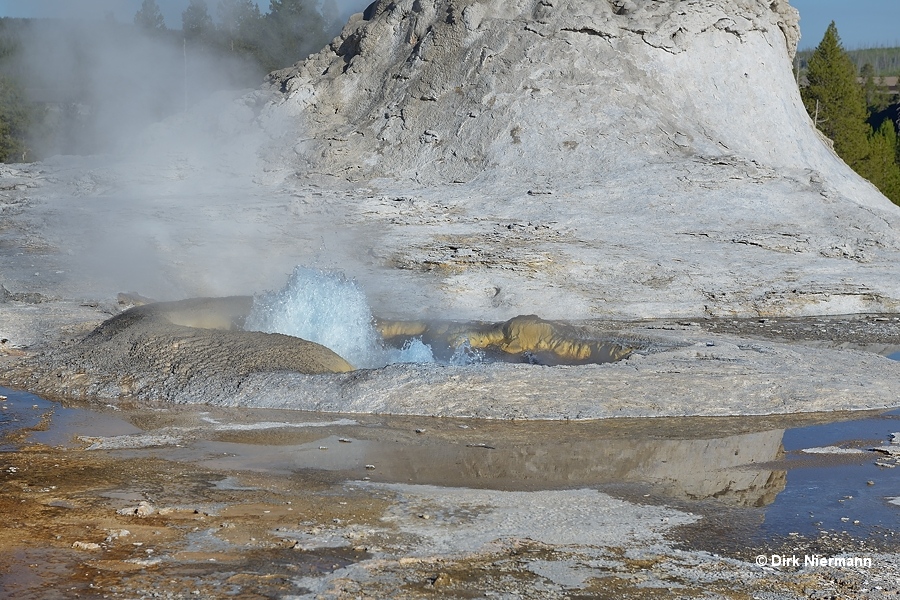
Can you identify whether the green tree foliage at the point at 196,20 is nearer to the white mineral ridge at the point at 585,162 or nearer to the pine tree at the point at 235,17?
the pine tree at the point at 235,17

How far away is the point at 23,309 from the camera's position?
8367mm

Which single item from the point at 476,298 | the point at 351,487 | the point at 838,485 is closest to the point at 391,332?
the point at 476,298

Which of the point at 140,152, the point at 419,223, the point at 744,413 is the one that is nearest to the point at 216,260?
the point at 419,223

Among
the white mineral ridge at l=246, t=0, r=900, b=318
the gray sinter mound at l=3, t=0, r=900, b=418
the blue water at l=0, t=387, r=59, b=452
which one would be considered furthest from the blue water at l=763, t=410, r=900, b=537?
the white mineral ridge at l=246, t=0, r=900, b=318

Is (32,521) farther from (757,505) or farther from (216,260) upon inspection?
(216,260)

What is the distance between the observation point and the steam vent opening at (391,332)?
8.03m

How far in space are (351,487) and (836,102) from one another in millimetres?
26190

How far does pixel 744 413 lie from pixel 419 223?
6.60 m

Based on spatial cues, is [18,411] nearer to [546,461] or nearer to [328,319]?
[328,319]

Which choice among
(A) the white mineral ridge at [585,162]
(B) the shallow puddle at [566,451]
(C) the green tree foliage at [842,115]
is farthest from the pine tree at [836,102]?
(B) the shallow puddle at [566,451]

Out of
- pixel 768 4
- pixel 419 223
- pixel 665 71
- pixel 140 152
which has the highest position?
pixel 768 4

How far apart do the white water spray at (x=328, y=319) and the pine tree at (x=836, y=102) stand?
2170cm

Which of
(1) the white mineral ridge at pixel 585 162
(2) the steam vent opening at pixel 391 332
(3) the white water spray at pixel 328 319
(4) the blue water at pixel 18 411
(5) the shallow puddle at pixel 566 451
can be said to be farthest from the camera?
(1) the white mineral ridge at pixel 585 162

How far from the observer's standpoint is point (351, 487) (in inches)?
177
